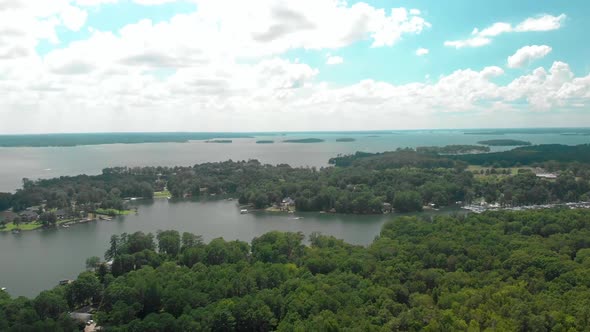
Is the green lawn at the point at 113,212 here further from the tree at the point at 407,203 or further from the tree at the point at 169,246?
the tree at the point at 407,203

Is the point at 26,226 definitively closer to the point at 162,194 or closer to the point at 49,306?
the point at 162,194

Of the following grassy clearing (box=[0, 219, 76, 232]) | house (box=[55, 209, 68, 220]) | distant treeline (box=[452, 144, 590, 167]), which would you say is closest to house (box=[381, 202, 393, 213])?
grassy clearing (box=[0, 219, 76, 232])

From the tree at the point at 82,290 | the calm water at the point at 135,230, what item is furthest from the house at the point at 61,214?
the tree at the point at 82,290

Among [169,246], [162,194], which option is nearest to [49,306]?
[169,246]

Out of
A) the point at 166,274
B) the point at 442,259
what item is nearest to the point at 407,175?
the point at 442,259

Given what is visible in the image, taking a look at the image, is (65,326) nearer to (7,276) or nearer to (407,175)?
(7,276)
